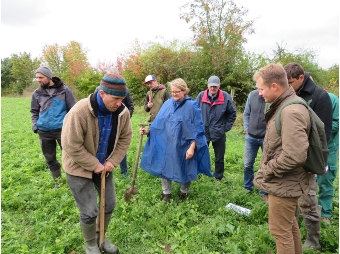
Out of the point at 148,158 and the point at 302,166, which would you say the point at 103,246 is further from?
the point at 302,166

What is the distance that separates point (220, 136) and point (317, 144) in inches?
116

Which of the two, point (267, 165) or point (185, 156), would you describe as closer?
point (267, 165)

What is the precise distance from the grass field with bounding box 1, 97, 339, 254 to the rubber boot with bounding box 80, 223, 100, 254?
0.24m

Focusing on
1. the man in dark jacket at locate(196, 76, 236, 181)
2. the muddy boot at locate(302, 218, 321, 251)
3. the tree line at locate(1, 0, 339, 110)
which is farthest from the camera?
the tree line at locate(1, 0, 339, 110)

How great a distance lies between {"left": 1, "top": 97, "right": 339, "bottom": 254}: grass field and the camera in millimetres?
Answer: 3109

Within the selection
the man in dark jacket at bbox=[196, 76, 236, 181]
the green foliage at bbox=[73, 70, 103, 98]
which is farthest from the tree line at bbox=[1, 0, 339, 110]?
the man in dark jacket at bbox=[196, 76, 236, 181]

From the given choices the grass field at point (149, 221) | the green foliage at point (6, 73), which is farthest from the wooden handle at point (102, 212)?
the green foliage at point (6, 73)

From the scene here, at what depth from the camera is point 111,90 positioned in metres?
2.46

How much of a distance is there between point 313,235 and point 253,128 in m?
1.77

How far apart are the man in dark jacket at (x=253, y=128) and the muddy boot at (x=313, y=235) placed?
152cm

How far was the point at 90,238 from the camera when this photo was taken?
2.87 m

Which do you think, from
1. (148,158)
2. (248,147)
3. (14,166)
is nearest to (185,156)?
(148,158)

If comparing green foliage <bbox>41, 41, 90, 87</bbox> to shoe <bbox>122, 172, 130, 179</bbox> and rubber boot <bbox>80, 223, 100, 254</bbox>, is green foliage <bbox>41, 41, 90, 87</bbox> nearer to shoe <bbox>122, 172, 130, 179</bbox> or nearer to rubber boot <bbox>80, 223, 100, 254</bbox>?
shoe <bbox>122, 172, 130, 179</bbox>

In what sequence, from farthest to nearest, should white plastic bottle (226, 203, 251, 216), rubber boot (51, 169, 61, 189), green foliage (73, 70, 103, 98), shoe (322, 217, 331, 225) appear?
green foliage (73, 70, 103, 98), rubber boot (51, 169, 61, 189), white plastic bottle (226, 203, 251, 216), shoe (322, 217, 331, 225)
